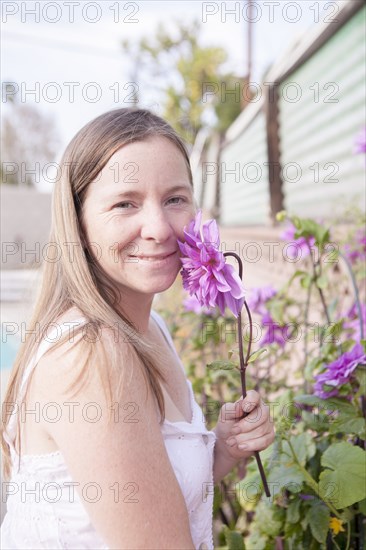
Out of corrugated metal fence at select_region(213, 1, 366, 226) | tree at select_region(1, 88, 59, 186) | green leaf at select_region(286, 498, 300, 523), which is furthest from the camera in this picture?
tree at select_region(1, 88, 59, 186)

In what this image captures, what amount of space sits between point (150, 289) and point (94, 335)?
148 millimetres

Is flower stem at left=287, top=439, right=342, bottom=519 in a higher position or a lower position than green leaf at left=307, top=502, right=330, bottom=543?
higher

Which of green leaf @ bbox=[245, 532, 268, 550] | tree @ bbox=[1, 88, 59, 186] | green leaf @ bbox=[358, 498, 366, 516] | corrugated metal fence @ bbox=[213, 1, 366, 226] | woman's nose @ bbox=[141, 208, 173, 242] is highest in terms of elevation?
tree @ bbox=[1, 88, 59, 186]

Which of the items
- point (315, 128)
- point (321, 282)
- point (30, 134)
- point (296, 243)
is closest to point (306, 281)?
point (321, 282)

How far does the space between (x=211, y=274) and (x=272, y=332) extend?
1081 millimetres

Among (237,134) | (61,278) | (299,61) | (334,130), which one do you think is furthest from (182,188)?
(237,134)

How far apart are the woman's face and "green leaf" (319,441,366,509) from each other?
46cm

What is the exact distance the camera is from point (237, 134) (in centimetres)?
677

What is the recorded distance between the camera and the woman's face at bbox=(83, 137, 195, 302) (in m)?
1.10

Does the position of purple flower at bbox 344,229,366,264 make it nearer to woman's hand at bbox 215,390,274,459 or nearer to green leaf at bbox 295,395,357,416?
green leaf at bbox 295,395,357,416

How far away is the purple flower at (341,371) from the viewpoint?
1.26m

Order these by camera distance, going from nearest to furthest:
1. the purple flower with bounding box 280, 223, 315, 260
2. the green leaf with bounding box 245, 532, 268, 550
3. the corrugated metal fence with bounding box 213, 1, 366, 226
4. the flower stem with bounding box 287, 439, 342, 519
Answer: the flower stem with bounding box 287, 439, 342, 519 < the green leaf with bounding box 245, 532, 268, 550 < the purple flower with bounding box 280, 223, 315, 260 < the corrugated metal fence with bounding box 213, 1, 366, 226

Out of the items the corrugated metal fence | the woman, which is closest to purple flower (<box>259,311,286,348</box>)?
the woman

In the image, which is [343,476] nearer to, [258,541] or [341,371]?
[341,371]
